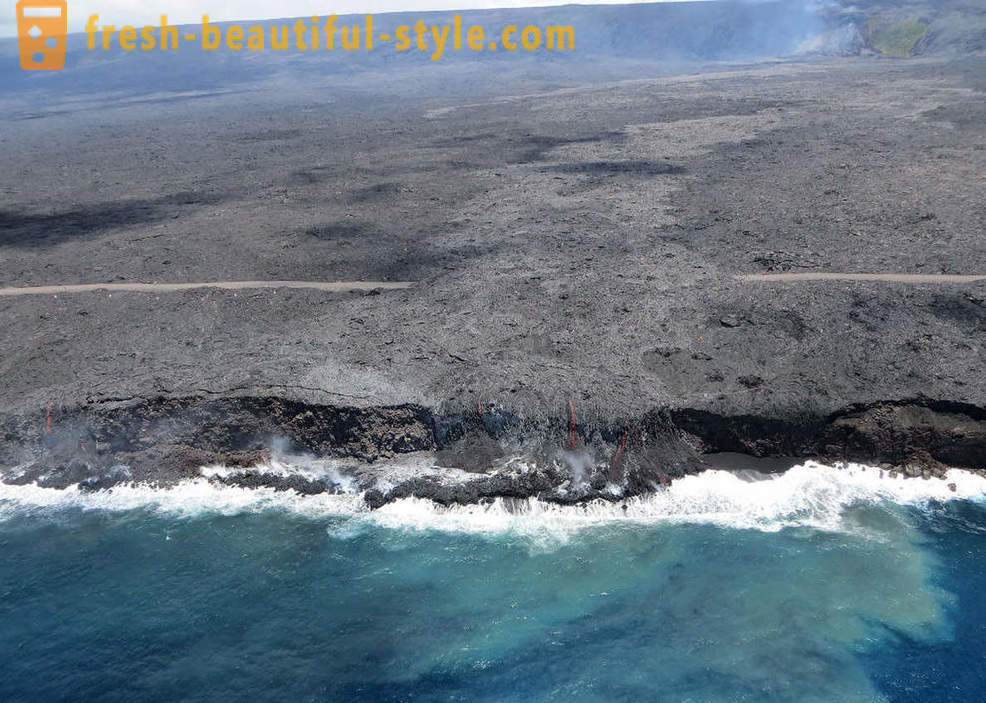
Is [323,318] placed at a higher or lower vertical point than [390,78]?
lower

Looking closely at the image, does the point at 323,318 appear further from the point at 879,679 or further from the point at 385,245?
the point at 879,679

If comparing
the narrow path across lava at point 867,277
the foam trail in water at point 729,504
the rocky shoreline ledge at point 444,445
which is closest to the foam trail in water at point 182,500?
the rocky shoreline ledge at point 444,445

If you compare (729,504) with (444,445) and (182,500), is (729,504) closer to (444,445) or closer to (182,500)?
(444,445)

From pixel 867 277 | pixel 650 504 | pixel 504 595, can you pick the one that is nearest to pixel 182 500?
pixel 504 595

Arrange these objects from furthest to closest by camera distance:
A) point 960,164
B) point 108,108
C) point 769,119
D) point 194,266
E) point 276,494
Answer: point 108,108 → point 769,119 → point 960,164 → point 194,266 → point 276,494

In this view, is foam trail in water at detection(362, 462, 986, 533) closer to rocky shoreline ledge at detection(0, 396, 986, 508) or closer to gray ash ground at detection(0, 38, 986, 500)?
rocky shoreline ledge at detection(0, 396, 986, 508)

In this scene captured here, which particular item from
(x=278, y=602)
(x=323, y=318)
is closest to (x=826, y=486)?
(x=278, y=602)

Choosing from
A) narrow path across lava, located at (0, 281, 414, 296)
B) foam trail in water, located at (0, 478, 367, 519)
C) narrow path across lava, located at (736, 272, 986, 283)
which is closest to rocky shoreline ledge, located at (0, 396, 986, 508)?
foam trail in water, located at (0, 478, 367, 519)
